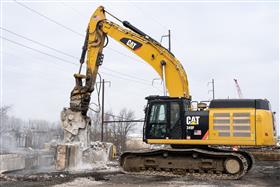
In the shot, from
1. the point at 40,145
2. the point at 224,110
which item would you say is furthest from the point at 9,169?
the point at 40,145

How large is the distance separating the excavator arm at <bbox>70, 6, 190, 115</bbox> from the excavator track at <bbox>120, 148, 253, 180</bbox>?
88.7 inches

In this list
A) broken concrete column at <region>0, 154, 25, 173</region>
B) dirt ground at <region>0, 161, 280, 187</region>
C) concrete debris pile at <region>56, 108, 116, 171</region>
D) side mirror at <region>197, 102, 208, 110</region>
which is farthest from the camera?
broken concrete column at <region>0, 154, 25, 173</region>

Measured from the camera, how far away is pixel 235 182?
1126 cm

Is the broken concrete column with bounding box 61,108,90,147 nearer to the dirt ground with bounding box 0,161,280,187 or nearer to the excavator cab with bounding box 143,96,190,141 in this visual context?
the dirt ground with bounding box 0,161,280,187

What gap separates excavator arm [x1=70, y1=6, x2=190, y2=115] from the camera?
13766 mm

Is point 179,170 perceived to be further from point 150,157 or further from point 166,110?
point 166,110

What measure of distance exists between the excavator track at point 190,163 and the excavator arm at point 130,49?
225 cm

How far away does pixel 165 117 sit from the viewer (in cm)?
1266

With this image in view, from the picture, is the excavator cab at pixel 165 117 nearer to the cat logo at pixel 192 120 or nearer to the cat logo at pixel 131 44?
the cat logo at pixel 192 120

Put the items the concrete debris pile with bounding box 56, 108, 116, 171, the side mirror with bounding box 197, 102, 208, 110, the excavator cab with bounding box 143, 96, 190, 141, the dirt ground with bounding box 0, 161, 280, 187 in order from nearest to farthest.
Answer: the dirt ground with bounding box 0, 161, 280, 187
the excavator cab with bounding box 143, 96, 190, 141
the side mirror with bounding box 197, 102, 208, 110
the concrete debris pile with bounding box 56, 108, 116, 171

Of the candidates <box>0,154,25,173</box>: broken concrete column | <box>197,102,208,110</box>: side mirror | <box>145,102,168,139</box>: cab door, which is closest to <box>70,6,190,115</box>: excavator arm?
<box>197,102,208,110</box>: side mirror

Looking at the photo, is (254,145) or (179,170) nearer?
(254,145)

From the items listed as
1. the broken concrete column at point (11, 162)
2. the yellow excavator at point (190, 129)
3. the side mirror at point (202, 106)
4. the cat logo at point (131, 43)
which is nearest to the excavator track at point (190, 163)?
the yellow excavator at point (190, 129)

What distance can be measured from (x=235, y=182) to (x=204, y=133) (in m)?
1.82
